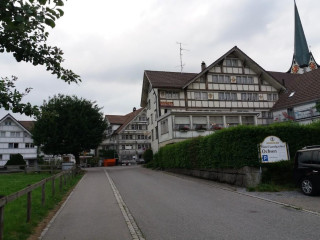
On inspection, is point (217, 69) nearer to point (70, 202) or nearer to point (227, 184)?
point (227, 184)

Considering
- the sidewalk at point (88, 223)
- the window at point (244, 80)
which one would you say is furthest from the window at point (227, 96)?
the sidewalk at point (88, 223)

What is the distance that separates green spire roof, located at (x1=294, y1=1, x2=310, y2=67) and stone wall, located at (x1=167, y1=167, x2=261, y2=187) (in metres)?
54.8

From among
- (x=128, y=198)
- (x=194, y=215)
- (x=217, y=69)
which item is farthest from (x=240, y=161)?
(x=217, y=69)

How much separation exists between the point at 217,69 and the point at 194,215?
33095mm

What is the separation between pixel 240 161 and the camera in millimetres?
15094

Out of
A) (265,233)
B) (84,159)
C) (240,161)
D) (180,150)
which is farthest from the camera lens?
(84,159)

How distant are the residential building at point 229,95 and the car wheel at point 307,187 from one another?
72.5 feet

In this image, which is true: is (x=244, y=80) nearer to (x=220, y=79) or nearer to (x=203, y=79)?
(x=220, y=79)

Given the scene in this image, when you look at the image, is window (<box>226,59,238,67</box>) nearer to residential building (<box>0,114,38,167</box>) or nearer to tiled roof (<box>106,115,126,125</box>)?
residential building (<box>0,114,38,167</box>)

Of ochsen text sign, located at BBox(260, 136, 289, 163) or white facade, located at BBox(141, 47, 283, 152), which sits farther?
white facade, located at BBox(141, 47, 283, 152)

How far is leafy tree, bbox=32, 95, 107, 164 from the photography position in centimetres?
3497

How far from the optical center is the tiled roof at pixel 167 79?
38306mm

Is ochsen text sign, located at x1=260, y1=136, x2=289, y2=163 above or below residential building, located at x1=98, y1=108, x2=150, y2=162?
below

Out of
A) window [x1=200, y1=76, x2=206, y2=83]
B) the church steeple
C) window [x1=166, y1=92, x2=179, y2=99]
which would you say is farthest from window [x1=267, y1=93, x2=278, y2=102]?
the church steeple
